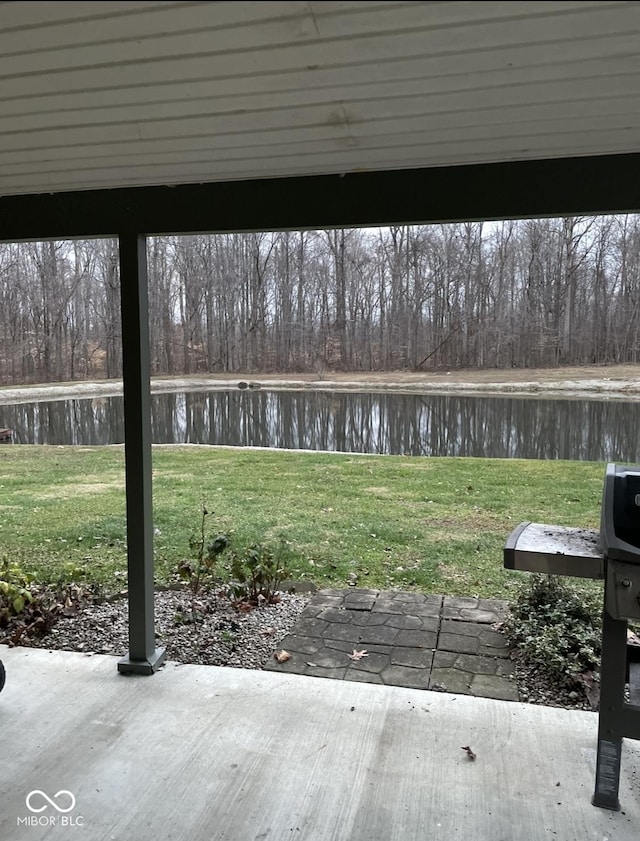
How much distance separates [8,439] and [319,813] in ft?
33.4

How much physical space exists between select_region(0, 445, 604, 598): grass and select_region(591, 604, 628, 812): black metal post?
7.22 ft

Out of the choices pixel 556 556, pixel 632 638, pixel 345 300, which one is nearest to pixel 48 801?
pixel 556 556

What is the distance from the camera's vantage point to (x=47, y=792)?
1.87 meters

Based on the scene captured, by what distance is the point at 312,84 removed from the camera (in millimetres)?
1423

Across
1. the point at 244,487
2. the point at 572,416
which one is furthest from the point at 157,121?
the point at 572,416

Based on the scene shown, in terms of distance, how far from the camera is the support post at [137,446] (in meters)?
2.44

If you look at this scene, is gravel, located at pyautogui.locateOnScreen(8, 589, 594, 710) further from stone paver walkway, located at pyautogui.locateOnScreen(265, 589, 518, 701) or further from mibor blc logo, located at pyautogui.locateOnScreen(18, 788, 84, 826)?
mibor blc logo, located at pyautogui.locateOnScreen(18, 788, 84, 826)

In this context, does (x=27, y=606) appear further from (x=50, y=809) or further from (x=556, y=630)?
(x=556, y=630)

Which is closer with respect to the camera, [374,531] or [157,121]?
[157,121]

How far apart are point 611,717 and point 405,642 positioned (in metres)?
1.38

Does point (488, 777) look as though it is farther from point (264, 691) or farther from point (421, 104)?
point (421, 104)

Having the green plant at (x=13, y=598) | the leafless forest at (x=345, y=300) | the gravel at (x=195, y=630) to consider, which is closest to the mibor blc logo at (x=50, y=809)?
the gravel at (x=195, y=630)

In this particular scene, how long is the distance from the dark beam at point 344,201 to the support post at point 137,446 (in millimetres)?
172

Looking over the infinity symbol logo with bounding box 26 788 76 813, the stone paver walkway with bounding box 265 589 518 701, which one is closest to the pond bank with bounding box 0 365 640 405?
the stone paver walkway with bounding box 265 589 518 701
